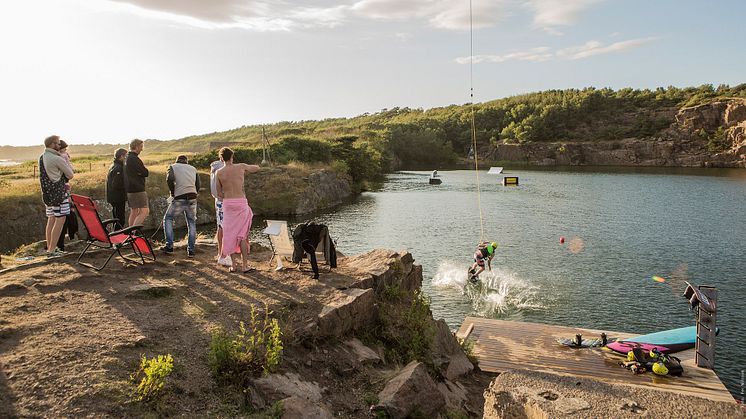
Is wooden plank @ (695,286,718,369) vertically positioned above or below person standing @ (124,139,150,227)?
below

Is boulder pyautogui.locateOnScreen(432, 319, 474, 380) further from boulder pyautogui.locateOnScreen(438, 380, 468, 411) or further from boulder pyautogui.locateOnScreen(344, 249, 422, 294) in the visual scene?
boulder pyautogui.locateOnScreen(344, 249, 422, 294)

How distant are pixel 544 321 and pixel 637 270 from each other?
28.9 ft

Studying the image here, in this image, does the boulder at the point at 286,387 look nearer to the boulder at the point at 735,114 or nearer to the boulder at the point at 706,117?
the boulder at the point at 735,114

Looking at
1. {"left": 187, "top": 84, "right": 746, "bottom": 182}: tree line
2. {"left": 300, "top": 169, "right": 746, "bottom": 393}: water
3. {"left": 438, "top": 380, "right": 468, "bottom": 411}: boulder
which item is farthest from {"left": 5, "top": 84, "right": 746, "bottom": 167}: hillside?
{"left": 438, "top": 380, "right": 468, "bottom": 411}: boulder

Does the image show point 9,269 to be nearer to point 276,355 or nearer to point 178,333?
point 178,333

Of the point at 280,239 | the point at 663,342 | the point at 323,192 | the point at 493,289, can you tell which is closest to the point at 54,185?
the point at 280,239

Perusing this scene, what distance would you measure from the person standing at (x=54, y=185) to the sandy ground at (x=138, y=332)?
65 cm

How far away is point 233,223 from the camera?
925 cm

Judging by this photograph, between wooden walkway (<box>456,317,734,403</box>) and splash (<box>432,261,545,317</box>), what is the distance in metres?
2.84

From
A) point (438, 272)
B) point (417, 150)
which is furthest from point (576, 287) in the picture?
point (417, 150)

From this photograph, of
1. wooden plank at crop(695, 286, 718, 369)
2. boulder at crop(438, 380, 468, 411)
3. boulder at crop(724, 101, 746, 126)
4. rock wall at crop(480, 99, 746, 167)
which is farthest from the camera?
boulder at crop(724, 101, 746, 126)

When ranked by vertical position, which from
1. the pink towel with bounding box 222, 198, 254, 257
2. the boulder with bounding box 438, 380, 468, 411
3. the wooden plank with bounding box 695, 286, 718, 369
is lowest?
the wooden plank with bounding box 695, 286, 718, 369

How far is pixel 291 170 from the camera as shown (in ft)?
157

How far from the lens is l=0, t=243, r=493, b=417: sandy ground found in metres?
4.98
